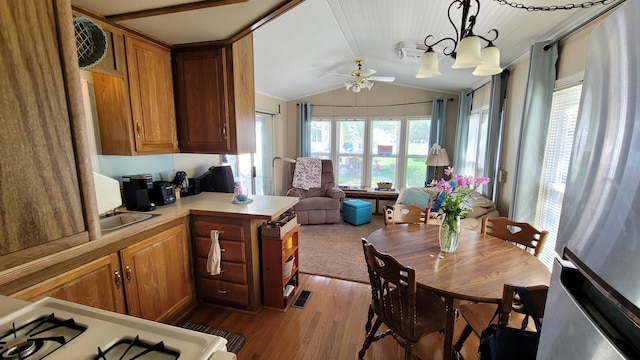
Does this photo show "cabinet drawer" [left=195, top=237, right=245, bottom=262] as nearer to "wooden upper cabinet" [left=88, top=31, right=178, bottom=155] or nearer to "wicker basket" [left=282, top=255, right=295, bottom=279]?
"wicker basket" [left=282, top=255, right=295, bottom=279]

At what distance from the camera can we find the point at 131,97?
1.95m

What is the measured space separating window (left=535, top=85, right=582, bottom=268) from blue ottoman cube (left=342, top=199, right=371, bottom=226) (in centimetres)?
254

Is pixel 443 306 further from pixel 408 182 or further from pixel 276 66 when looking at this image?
pixel 408 182

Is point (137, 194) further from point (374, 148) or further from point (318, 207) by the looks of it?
point (374, 148)

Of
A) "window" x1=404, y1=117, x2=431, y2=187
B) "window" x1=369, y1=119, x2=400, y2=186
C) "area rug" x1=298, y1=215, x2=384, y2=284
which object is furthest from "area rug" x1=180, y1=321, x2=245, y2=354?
"window" x1=404, y1=117, x2=431, y2=187

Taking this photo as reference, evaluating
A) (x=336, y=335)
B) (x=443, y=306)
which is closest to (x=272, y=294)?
(x=336, y=335)

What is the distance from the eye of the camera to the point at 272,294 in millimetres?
2285

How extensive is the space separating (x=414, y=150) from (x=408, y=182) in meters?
0.65

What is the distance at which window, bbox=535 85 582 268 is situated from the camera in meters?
2.12

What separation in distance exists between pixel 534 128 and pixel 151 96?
10.5ft

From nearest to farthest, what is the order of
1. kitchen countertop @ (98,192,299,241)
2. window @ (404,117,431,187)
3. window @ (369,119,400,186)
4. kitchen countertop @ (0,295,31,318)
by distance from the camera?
kitchen countertop @ (0,295,31,318)
kitchen countertop @ (98,192,299,241)
window @ (404,117,431,187)
window @ (369,119,400,186)

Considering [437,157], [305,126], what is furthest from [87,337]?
[305,126]

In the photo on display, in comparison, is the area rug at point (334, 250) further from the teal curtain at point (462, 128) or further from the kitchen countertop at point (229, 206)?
the teal curtain at point (462, 128)

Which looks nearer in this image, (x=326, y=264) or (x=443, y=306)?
(x=443, y=306)
